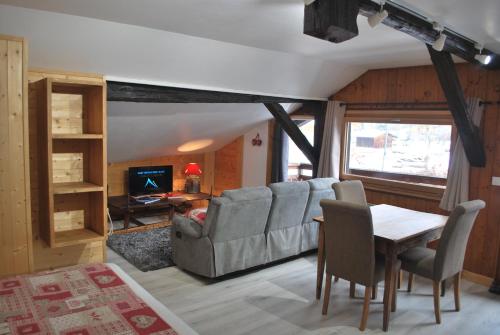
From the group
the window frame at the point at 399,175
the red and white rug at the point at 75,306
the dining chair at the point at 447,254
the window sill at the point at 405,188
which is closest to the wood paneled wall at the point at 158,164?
the window frame at the point at 399,175

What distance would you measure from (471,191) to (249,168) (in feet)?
12.5

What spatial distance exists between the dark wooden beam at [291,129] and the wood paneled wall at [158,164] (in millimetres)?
2364

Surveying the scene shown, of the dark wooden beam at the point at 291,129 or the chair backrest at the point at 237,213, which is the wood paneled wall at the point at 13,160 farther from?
the dark wooden beam at the point at 291,129

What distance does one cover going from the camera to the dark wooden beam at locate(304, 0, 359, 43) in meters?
1.99

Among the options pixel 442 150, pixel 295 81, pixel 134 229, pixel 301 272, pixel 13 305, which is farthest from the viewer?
pixel 134 229

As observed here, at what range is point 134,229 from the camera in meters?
5.86

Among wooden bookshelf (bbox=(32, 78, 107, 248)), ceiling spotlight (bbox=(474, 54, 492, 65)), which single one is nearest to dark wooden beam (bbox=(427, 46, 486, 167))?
ceiling spotlight (bbox=(474, 54, 492, 65))

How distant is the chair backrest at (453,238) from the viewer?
300cm

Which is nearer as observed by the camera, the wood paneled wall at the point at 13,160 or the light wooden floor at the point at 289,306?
the wood paneled wall at the point at 13,160

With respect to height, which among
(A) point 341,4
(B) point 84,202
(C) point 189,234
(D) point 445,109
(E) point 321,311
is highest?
(A) point 341,4

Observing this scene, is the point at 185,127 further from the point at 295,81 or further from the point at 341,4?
the point at 341,4

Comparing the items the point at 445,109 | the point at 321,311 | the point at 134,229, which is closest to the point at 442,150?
the point at 445,109

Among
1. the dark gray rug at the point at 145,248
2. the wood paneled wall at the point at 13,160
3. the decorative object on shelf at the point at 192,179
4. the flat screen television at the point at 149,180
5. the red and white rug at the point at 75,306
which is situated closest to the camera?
the red and white rug at the point at 75,306

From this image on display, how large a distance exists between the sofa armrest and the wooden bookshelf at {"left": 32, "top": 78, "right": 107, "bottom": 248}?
99 cm
